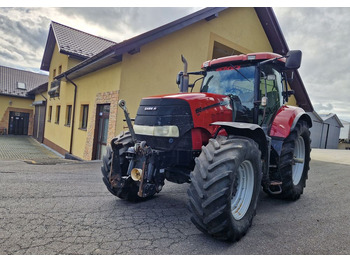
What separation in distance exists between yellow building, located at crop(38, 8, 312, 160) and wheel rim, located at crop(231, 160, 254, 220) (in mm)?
5115

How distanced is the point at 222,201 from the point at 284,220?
1.43 m

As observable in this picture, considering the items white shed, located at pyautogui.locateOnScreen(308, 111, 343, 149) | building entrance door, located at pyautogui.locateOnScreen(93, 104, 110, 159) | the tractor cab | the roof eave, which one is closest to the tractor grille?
the tractor cab

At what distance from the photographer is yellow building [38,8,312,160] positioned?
739cm

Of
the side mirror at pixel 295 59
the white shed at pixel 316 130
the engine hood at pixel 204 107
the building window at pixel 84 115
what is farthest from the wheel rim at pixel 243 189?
the white shed at pixel 316 130

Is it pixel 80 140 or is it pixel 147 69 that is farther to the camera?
pixel 80 140

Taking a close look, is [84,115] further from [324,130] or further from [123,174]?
[324,130]

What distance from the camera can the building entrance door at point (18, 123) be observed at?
22188 mm

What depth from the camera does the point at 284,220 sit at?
127 inches

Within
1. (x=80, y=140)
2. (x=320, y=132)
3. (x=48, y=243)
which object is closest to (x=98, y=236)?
(x=48, y=243)

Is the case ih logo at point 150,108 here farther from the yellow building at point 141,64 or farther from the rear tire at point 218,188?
the yellow building at point 141,64

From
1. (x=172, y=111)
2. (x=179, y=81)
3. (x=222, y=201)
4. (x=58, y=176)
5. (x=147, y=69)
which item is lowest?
(x=58, y=176)

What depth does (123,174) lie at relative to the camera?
3.28 m

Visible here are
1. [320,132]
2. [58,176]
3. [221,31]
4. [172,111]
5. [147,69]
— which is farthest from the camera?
[320,132]

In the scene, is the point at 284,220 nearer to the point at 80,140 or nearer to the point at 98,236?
the point at 98,236
